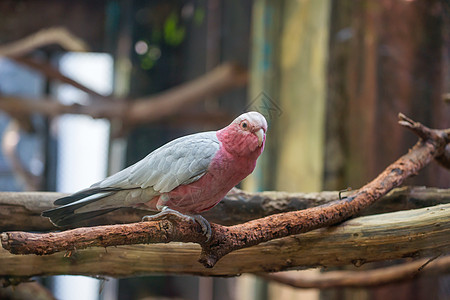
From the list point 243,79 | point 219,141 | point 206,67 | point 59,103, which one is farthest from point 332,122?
point 59,103

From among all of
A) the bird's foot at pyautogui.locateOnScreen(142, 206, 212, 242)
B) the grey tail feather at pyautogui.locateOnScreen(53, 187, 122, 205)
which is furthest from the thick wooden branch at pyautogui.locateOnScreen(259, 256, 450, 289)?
the grey tail feather at pyautogui.locateOnScreen(53, 187, 122, 205)

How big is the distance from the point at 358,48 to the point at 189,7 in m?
0.86

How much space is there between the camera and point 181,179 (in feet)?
3.34

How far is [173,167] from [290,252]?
454mm

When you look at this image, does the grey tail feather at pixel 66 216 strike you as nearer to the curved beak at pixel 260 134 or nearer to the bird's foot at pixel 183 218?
the bird's foot at pixel 183 218

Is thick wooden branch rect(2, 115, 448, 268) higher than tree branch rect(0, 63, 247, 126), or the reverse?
tree branch rect(0, 63, 247, 126)

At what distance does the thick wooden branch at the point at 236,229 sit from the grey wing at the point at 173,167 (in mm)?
101

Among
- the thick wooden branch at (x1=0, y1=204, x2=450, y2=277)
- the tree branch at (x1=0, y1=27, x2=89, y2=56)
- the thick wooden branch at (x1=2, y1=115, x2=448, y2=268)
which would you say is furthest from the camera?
the tree branch at (x1=0, y1=27, x2=89, y2=56)

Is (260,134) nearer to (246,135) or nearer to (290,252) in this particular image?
(246,135)

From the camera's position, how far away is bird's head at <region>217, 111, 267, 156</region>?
96 cm

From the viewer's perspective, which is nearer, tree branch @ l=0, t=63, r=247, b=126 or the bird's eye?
the bird's eye

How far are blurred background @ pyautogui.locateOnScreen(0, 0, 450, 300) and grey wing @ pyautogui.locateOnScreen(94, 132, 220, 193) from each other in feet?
1.40

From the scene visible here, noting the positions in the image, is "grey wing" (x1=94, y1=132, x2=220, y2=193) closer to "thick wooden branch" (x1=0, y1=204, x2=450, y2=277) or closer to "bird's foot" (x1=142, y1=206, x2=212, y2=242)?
"bird's foot" (x1=142, y1=206, x2=212, y2=242)

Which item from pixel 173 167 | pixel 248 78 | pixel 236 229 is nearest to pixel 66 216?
pixel 173 167
